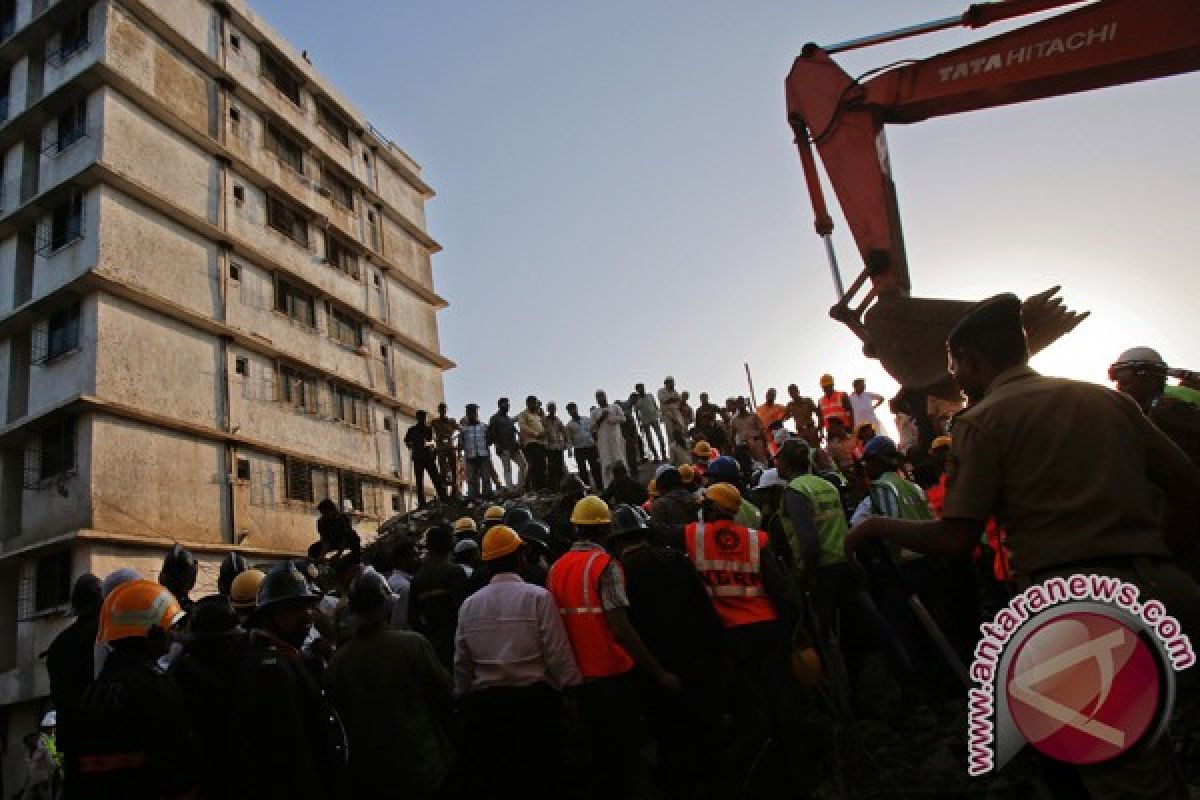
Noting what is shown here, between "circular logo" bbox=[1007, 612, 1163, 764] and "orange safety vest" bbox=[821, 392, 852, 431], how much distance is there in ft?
38.8

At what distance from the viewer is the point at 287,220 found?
85.7ft

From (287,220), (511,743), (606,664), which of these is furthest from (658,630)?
(287,220)

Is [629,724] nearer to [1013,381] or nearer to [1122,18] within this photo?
[1013,381]

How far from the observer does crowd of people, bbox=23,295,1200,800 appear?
7.10 ft

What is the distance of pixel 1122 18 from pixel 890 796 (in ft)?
25.6

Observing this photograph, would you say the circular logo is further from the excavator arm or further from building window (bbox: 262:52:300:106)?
building window (bbox: 262:52:300:106)

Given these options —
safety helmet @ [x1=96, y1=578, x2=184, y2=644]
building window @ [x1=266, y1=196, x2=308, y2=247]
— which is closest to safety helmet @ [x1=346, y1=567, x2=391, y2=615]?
safety helmet @ [x1=96, y1=578, x2=184, y2=644]

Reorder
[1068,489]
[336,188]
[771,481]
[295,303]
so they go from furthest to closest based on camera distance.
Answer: [336,188] → [295,303] → [771,481] → [1068,489]

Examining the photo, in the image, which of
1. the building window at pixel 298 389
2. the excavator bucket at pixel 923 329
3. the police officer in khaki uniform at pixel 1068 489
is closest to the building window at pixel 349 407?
the building window at pixel 298 389

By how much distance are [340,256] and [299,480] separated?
9335 mm

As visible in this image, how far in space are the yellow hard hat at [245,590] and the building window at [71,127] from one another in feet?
67.5

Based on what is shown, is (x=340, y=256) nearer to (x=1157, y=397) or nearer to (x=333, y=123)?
(x=333, y=123)

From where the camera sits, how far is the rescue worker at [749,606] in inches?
187

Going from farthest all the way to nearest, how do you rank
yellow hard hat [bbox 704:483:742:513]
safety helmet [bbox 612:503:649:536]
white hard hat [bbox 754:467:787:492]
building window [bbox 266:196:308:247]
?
building window [bbox 266:196:308:247] < white hard hat [bbox 754:467:787:492] < yellow hard hat [bbox 704:483:742:513] < safety helmet [bbox 612:503:649:536]
